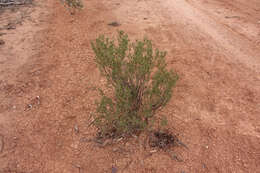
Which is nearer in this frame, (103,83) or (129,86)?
(129,86)

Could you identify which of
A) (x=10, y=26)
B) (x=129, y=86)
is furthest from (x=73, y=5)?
(x=129, y=86)

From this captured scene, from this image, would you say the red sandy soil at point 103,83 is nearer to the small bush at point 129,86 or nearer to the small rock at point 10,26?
the small rock at point 10,26

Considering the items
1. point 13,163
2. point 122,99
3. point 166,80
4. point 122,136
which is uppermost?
point 166,80

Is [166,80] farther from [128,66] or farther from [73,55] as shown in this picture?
[73,55]

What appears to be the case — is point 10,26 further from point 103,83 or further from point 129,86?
point 129,86

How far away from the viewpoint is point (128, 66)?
2729 millimetres

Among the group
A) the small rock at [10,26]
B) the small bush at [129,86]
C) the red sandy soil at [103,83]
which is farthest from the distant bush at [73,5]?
the small bush at [129,86]

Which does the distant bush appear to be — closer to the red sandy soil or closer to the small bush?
the red sandy soil

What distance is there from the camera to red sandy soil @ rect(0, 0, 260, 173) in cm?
278

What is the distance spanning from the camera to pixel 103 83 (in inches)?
165

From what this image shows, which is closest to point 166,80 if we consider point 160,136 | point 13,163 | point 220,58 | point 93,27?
point 160,136

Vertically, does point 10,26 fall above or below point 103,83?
above

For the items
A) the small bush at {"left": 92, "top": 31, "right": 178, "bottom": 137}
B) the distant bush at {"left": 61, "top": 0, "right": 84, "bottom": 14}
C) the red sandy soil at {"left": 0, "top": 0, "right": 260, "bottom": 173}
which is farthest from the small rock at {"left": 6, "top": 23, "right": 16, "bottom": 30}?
the small bush at {"left": 92, "top": 31, "right": 178, "bottom": 137}

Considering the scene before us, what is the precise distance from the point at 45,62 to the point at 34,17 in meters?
3.48
